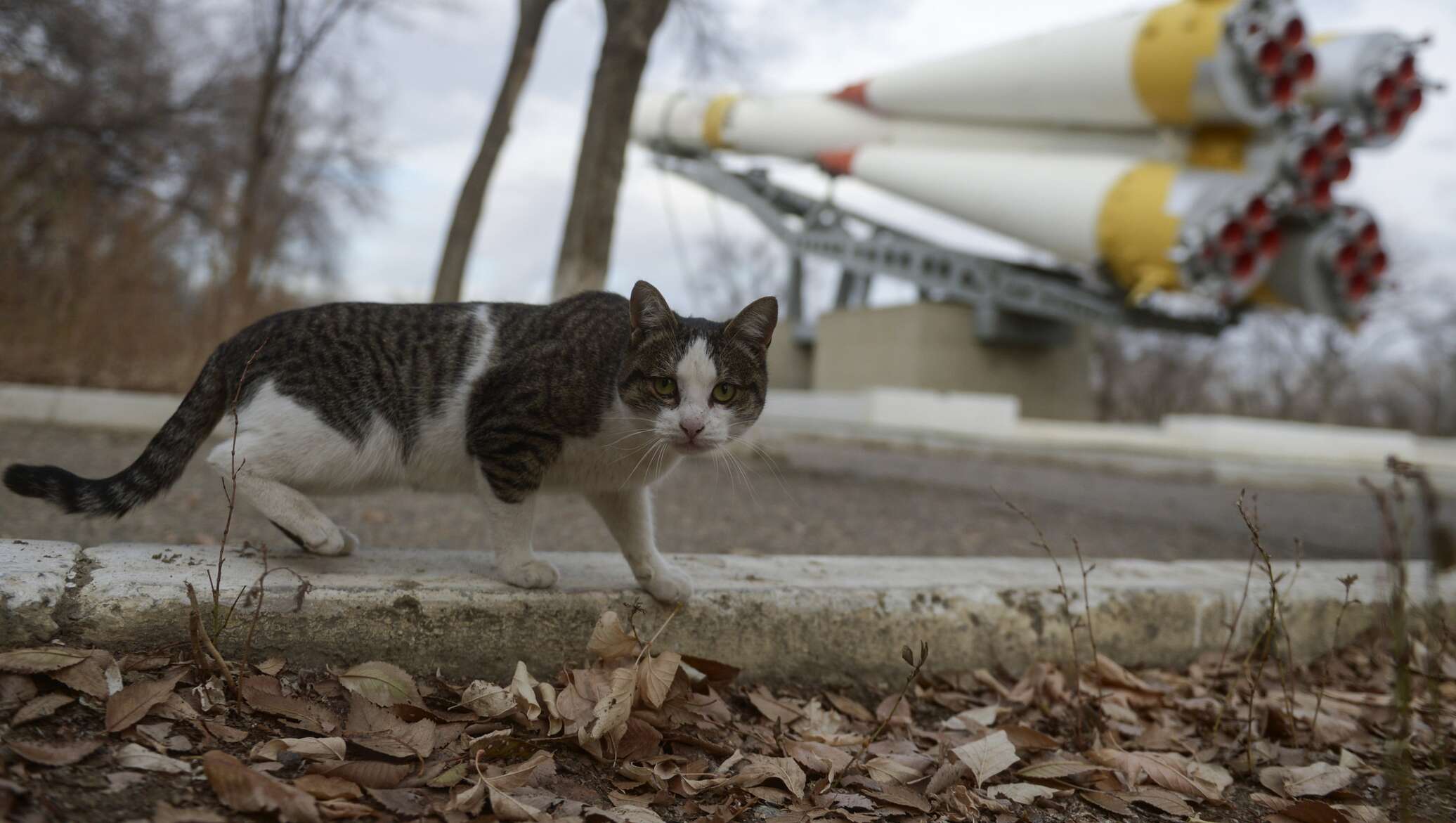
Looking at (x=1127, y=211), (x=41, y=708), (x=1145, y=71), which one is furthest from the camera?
(x=1127, y=211)

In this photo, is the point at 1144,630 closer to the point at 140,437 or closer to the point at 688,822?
the point at 688,822

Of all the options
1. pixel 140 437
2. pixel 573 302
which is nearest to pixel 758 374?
pixel 573 302

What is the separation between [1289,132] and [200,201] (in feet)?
62.3

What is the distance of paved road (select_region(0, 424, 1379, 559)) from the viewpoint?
4027 mm

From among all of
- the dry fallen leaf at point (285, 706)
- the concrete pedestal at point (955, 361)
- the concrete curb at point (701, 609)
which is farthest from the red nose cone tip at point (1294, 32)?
the dry fallen leaf at point (285, 706)

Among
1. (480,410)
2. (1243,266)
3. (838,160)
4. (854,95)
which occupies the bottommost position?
(480,410)

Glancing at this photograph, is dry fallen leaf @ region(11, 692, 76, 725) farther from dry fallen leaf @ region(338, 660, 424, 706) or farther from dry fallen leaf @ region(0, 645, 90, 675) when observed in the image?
dry fallen leaf @ region(338, 660, 424, 706)

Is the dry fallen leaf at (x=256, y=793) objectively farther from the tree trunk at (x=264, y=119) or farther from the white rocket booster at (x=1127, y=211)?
the white rocket booster at (x=1127, y=211)

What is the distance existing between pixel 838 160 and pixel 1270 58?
323 inches

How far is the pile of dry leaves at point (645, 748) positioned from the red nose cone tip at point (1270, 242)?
11089mm

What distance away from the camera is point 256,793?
1406 millimetres

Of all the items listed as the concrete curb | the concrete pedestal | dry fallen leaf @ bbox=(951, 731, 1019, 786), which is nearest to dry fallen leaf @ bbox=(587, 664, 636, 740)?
the concrete curb

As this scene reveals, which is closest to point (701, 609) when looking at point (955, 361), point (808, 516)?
point (808, 516)

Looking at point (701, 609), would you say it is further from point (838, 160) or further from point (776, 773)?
point (838, 160)
